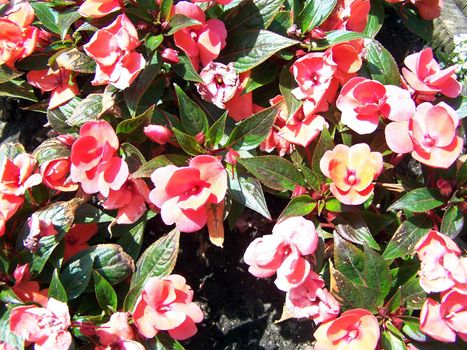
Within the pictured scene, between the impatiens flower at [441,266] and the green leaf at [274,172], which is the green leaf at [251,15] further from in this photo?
the impatiens flower at [441,266]

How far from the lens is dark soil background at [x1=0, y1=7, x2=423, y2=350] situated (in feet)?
6.73

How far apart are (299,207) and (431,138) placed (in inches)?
17.3

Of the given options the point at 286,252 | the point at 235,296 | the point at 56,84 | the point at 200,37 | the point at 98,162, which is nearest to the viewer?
the point at 286,252

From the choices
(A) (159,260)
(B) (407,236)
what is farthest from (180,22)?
(B) (407,236)

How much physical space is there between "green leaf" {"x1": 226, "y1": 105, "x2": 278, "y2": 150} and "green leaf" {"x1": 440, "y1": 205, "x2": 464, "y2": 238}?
0.60m

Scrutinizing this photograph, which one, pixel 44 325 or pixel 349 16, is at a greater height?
pixel 349 16

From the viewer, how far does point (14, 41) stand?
6.20 feet

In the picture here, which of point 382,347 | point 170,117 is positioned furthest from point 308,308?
point 170,117

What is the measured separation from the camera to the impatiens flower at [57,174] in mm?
1746

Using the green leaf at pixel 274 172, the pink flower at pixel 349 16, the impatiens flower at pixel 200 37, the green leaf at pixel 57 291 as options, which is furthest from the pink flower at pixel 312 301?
the pink flower at pixel 349 16

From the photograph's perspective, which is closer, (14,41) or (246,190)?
(246,190)

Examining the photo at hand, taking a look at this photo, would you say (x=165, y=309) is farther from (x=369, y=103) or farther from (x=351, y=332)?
(x=369, y=103)

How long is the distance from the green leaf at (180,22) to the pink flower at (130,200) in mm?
481

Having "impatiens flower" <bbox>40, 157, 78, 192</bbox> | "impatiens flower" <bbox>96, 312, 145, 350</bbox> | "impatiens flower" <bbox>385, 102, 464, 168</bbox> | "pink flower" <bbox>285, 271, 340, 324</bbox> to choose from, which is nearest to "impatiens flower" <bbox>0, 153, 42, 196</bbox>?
"impatiens flower" <bbox>40, 157, 78, 192</bbox>
